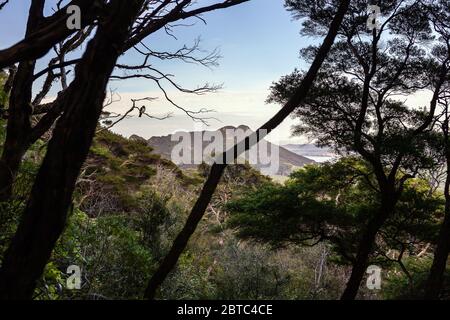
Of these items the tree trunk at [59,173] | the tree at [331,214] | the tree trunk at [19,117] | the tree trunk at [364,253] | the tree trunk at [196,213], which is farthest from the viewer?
the tree at [331,214]

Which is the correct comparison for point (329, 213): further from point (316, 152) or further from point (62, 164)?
point (62, 164)

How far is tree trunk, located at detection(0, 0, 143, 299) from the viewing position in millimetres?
2076

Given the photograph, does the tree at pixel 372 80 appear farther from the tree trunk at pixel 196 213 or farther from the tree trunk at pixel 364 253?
the tree trunk at pixel 196 213

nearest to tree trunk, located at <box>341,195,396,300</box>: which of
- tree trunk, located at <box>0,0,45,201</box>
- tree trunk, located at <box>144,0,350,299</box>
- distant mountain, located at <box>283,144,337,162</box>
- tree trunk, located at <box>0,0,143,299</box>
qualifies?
distant mountain, located at <box>283,144,337,162</box>

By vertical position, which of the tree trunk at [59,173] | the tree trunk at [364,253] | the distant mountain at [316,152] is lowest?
the tree trunk at [364,253]

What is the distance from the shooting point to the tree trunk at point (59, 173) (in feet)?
6.81

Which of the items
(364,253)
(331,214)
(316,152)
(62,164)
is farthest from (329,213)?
(62,164)

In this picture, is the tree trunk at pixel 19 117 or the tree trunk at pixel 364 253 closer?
the tree trunk at pixel 19 117

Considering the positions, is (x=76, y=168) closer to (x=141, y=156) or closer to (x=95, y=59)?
(x=95, y=59)

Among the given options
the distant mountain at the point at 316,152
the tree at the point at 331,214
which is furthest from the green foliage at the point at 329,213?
the distant mountain at the point at 316,152

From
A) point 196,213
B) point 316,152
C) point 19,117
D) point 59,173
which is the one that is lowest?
point 196,213

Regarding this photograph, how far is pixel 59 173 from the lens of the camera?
81.8 inches

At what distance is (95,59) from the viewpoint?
7.00 ft

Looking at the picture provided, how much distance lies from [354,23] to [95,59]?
640cm
